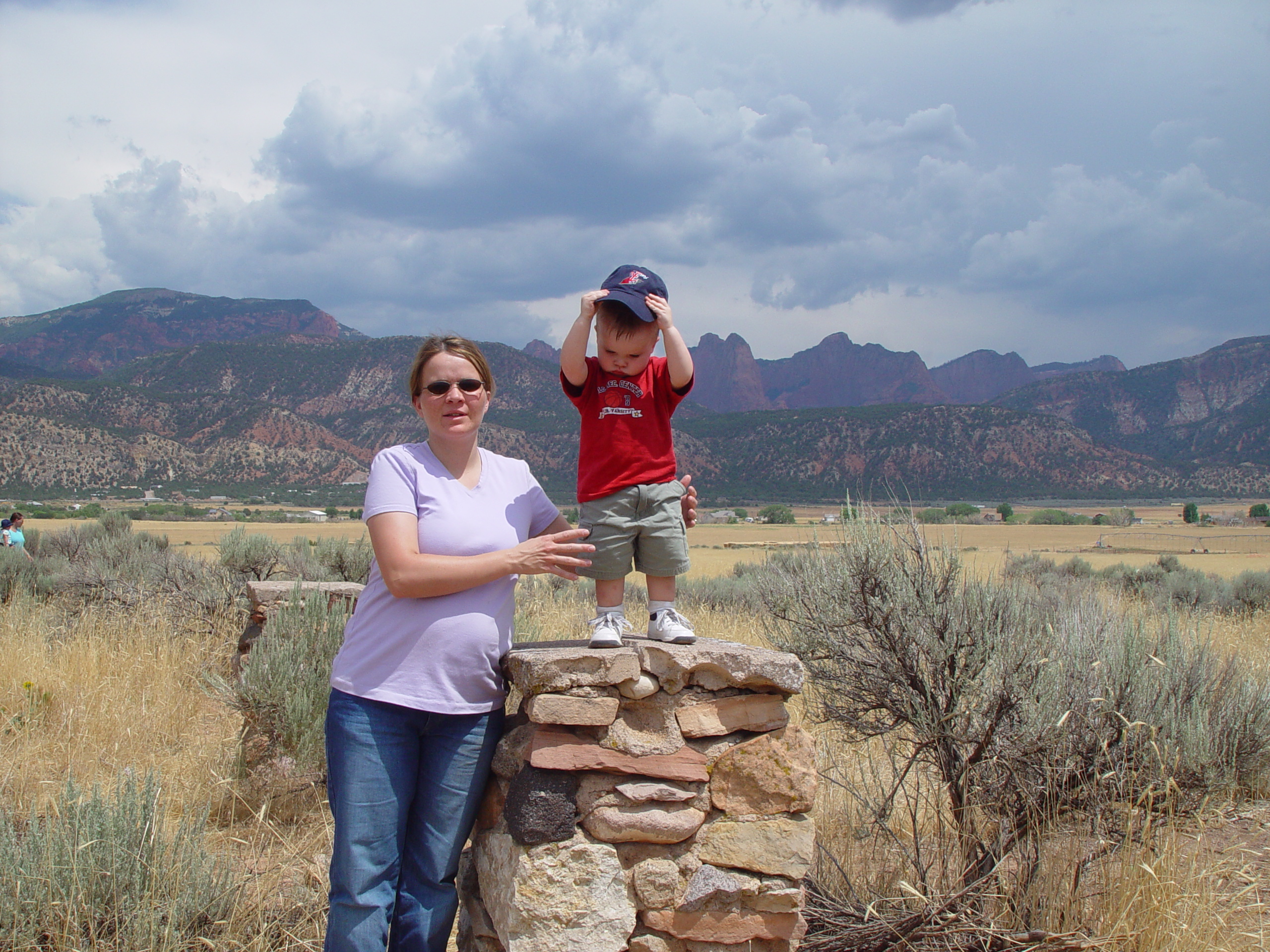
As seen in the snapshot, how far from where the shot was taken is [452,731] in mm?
2764

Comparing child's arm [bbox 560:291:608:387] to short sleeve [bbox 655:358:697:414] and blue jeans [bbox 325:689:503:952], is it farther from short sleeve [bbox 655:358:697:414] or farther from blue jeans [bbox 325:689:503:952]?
blue jeans [bbox 325:689:503:952]

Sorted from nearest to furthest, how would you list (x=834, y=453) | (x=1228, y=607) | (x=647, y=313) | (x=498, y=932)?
(x=498, y=932) → (x=647, y=313) → (x=1228, y=607) → (x=834, y=453)

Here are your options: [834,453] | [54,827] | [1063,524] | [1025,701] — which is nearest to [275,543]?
[54,827]

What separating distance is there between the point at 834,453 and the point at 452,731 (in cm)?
8306

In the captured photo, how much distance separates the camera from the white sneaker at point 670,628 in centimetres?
313

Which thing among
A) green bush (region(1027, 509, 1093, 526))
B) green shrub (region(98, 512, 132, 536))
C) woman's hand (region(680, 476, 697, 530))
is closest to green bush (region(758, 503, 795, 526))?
green bush (region(1027, 509, 1093, 526))

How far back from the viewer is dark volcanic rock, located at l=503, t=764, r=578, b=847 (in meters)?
2.80

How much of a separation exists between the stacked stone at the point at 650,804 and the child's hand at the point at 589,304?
1232 mm

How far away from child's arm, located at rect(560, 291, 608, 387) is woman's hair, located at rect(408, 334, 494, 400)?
0.30m

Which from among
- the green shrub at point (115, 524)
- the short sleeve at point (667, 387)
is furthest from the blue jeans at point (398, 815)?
the green shrub at point (115, 524)

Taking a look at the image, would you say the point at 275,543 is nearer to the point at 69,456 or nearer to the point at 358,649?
the point at 358,649

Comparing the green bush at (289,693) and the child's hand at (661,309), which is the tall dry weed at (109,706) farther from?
the child's hand at (661,309)

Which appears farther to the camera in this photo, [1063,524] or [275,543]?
[1063,524]

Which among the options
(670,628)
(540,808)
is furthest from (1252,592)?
(540,808)
